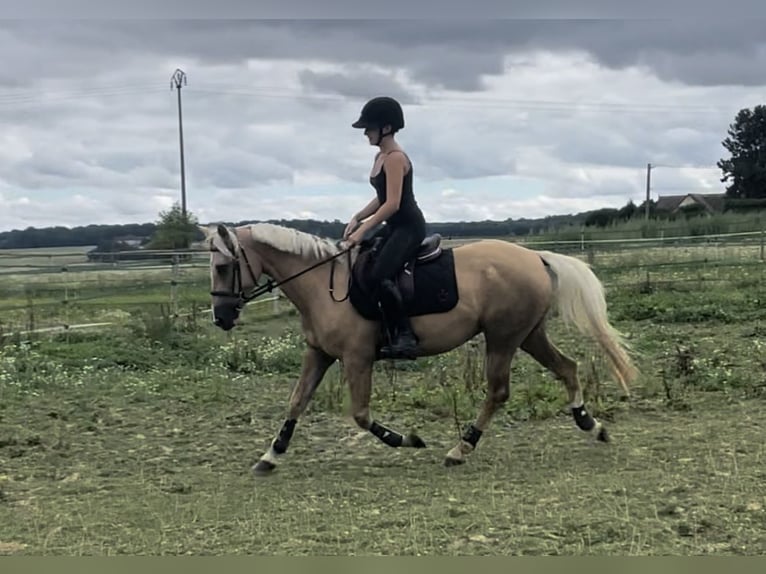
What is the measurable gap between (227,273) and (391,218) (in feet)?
3.73

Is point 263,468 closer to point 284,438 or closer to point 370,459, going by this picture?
point 284,438

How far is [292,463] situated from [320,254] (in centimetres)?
143

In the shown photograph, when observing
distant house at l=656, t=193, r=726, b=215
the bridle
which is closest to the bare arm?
the bridle

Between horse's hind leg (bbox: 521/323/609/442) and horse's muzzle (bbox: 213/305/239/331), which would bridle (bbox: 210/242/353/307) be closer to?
horse's muzzle (bbox: 213/305/239/331)

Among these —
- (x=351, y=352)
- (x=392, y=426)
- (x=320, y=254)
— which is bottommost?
(x=392, y=426)

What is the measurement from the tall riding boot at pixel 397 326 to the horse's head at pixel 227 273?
914mm

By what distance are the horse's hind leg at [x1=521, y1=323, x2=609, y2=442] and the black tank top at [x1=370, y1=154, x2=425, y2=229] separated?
4.16 ft

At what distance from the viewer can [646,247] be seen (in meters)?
21.9

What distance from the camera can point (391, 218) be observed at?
570cm

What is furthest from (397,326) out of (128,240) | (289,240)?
(128,240)

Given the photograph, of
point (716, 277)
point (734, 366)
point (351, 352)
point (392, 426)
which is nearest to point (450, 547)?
point (351, 352)

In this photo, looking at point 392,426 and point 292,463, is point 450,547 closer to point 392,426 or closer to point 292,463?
point 292,463

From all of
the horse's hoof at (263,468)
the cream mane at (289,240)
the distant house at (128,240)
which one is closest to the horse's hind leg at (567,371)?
the cream mane at (289,240)

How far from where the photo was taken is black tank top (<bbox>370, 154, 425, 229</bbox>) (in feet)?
18.5
